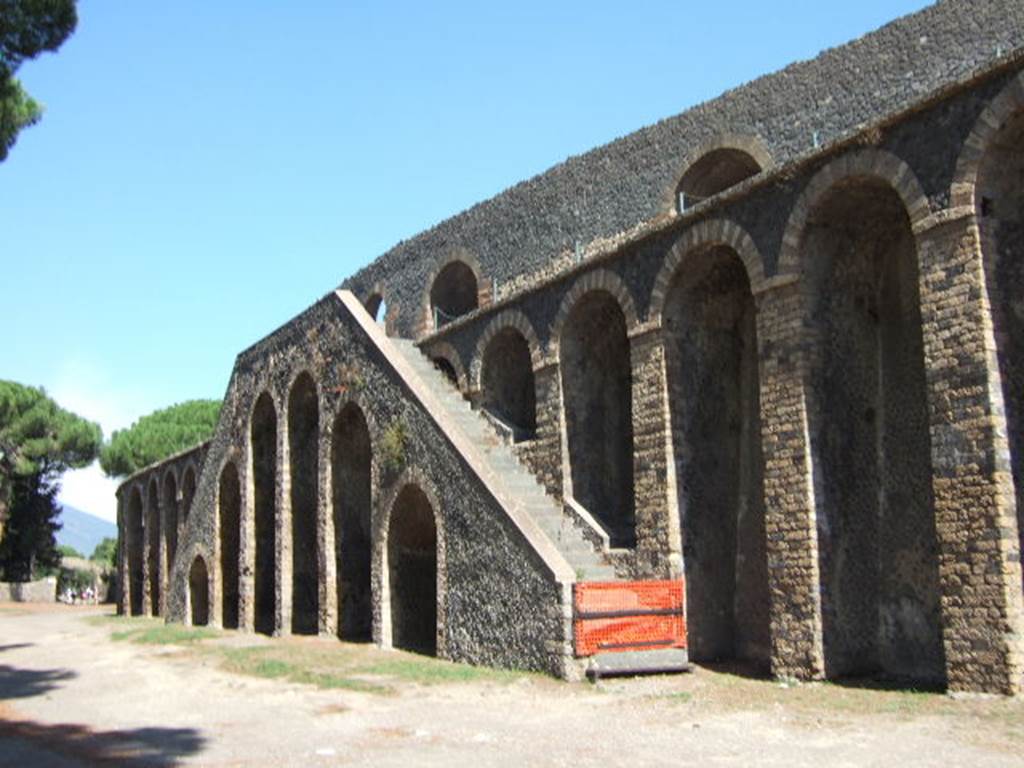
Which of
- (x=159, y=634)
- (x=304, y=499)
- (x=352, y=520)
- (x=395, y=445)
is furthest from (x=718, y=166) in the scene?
(x=159, y=634)

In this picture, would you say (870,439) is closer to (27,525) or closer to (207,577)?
(207,577)

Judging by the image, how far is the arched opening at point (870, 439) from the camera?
33.4ft

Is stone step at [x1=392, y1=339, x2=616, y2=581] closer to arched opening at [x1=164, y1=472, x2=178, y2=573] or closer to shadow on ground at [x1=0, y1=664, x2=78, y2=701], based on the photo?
shadow on ground at [x1=0, y1=664, x2=78, y2=701]

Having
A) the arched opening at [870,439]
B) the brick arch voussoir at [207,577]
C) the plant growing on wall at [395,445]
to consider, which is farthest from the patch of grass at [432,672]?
the brick arch voussoir at [207,577]

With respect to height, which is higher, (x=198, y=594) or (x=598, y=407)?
(x=598, y=407)

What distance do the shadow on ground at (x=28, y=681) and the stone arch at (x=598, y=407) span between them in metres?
6.95

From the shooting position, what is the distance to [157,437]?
153 ft

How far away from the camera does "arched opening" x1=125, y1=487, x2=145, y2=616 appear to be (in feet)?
103

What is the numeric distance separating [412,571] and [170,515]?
1523cm

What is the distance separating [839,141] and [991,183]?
5.40 ft

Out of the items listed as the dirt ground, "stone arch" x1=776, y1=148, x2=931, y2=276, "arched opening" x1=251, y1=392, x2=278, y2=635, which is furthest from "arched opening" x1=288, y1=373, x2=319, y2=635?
"stone arch" x1=776, y1=148, x2=931, y2=276

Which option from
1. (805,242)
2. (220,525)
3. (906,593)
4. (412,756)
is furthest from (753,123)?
(220,525)

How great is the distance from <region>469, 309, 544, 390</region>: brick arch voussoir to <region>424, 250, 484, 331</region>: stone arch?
579 centimetres

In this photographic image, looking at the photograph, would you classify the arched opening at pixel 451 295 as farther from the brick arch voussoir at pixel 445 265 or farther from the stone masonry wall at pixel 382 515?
the stone masonry wall at pixel 382 515
